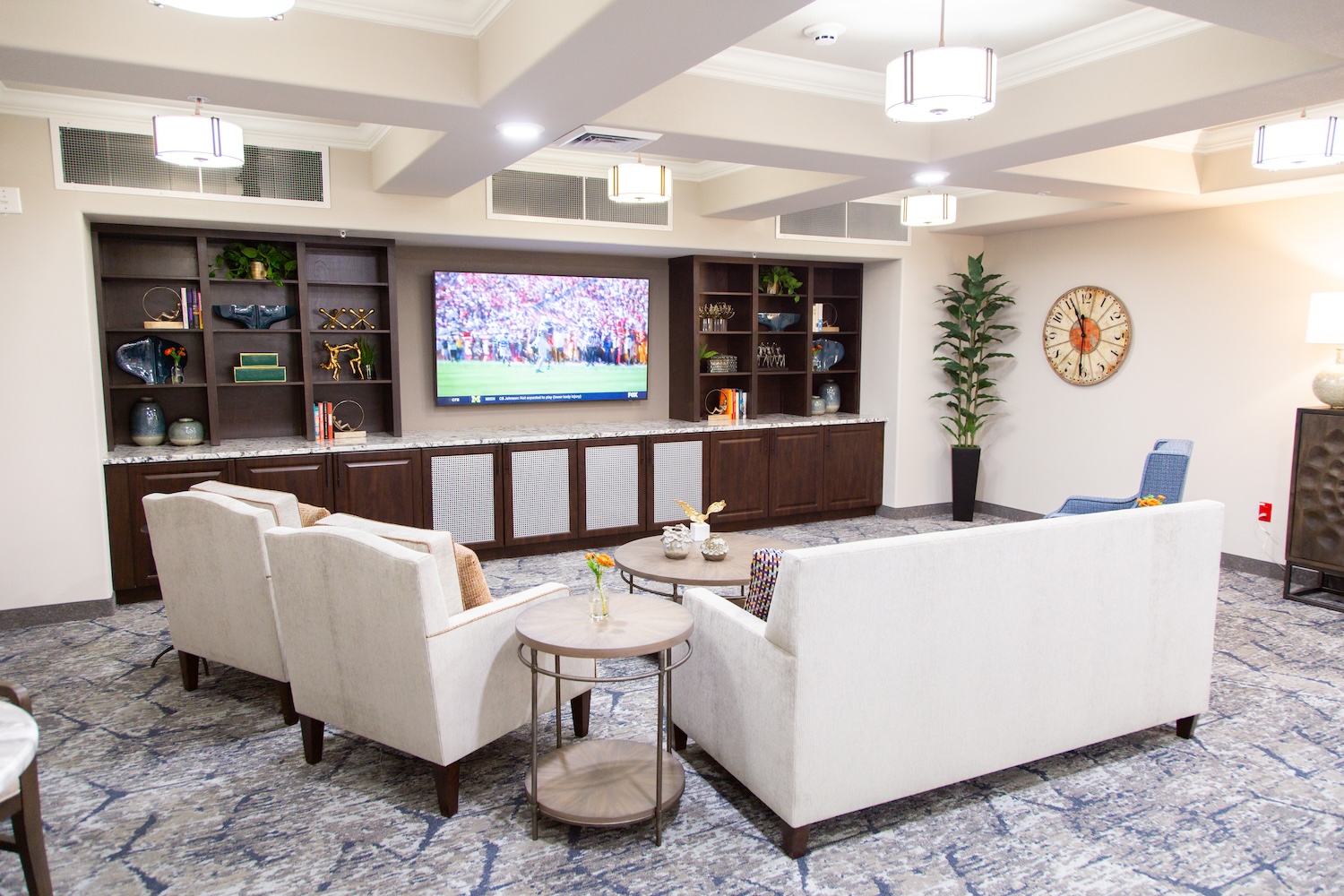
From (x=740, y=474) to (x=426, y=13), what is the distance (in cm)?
436

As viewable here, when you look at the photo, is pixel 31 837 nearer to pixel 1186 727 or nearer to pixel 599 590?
pixel 599 590

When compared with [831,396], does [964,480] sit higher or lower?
lower

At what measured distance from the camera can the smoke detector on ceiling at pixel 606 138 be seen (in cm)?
378

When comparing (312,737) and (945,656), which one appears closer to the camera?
(945,656)

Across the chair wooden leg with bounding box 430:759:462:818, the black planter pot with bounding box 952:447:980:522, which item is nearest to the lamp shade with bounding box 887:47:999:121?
the chair wooden leg with bounding box 430:759:462:818

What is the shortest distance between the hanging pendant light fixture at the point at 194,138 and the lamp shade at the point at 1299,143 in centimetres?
427

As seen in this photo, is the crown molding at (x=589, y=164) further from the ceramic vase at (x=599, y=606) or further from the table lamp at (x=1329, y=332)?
the ceramic vase at (x=599, y=606)

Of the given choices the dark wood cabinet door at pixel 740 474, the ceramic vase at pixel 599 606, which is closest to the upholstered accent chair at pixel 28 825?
the ceramic vase at pixel 599 606

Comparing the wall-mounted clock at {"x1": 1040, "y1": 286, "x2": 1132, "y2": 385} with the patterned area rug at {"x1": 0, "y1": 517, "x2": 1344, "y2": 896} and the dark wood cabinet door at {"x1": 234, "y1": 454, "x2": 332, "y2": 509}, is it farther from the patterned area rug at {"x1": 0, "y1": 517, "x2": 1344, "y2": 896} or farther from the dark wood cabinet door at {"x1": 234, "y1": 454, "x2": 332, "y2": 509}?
the dark wood cabinet door at {"x1": 234, "y1": 454, "x2": 332, "y2": 509}

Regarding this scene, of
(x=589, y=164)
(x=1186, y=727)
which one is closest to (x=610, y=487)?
(x=589, y=164)

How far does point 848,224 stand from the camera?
6.98 meters

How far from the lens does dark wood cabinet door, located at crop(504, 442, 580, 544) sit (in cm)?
601

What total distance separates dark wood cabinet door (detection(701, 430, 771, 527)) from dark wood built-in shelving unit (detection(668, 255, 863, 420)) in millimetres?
373

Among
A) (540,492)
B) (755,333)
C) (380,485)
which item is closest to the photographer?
(380,485)
